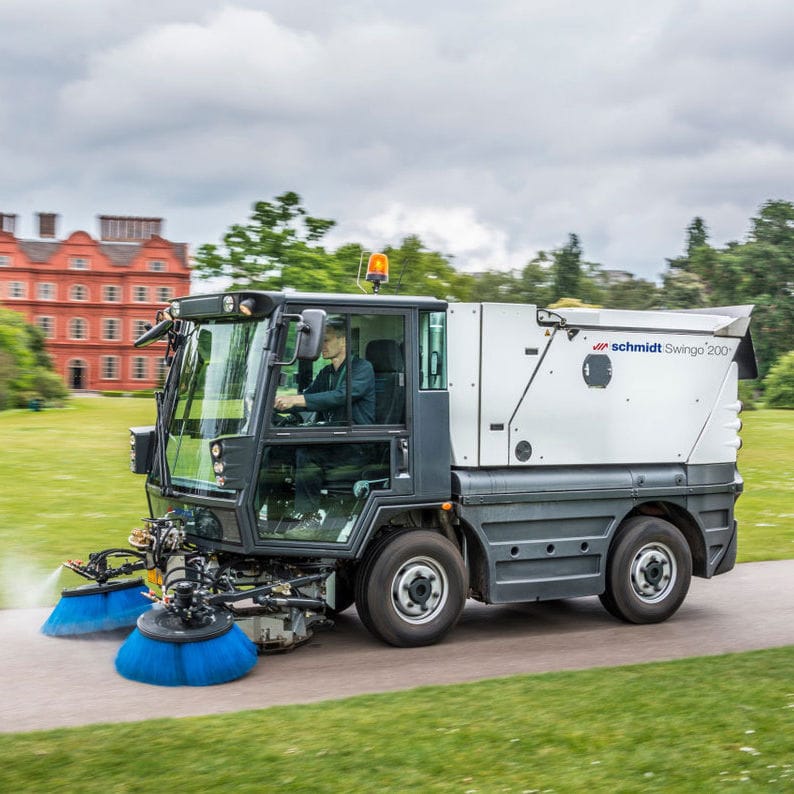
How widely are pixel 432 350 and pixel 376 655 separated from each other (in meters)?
2.13

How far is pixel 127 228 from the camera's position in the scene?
84750 millimetres

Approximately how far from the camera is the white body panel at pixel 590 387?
25.3ft

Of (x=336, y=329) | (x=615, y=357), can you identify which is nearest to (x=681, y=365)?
(x=615, y=357)

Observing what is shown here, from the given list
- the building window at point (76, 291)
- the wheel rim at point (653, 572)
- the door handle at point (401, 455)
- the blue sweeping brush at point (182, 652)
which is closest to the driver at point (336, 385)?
the door handle at point (401, 455)

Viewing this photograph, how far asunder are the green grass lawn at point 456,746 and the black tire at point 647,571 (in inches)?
78.9

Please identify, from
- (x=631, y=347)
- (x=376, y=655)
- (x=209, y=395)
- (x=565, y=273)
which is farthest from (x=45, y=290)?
(x=376, y=655)

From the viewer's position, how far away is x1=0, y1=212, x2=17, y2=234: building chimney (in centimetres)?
8069

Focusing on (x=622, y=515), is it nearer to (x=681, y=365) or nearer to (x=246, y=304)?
(x=681, y=365)

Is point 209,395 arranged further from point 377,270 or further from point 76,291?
point 76,291

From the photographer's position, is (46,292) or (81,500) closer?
(81,500)

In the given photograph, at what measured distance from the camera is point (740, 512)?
621 inches

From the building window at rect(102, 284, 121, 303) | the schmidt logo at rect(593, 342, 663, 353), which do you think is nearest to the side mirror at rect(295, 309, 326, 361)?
the schmidt logo at rect(593, 342, 663, 353)

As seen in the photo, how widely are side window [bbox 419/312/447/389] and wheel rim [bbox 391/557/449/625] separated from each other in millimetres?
1240

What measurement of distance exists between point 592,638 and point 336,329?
10.1 ft
